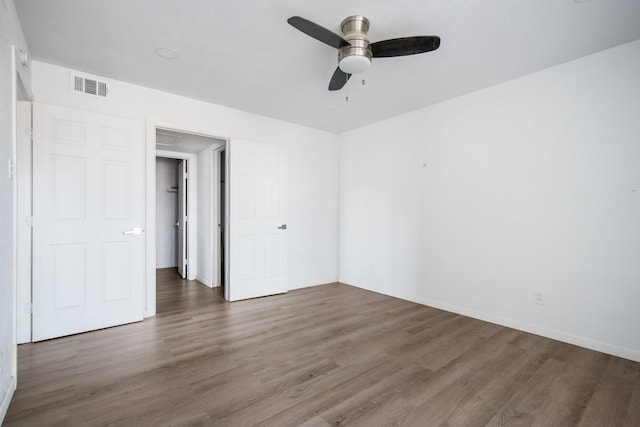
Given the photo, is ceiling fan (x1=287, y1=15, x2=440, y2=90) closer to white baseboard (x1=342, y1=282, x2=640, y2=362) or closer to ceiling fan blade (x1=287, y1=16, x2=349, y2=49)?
ceiling fan blade (x1=287, y1=16, x2=349, y2=49)

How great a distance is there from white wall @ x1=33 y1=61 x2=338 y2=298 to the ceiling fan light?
7.30 feet

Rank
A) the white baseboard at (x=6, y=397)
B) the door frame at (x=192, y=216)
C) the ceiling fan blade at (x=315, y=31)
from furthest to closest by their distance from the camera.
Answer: the door frame at (x=192, y=216) < the ceiling fan blade at (x=315, y=31) < the white baseboard at (x=6, y=397)

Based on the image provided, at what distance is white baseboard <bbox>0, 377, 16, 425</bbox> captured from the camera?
1.68 m

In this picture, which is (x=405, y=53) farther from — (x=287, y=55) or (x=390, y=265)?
(x=390, y=265)

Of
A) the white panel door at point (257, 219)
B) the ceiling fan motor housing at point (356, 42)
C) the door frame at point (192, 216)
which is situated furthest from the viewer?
the door frame at point (192, 216)

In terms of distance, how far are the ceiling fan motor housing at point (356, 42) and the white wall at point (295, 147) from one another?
2290mm

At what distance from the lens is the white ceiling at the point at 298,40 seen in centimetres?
208

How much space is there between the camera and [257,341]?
110 inches

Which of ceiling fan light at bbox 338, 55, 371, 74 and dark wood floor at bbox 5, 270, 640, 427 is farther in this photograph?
ceiling fan light at bbox 338, 55, 371, 74

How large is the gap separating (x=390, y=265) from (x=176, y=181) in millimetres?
4972

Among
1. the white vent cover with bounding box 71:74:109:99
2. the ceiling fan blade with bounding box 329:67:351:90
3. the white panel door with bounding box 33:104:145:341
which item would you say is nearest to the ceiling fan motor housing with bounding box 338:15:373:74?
the ceiling fan blade with bounding box 329:67:351:90

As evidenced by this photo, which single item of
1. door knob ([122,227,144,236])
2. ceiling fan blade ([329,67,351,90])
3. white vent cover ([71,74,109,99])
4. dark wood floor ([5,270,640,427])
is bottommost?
dark wood floor ([5,270,640,427])

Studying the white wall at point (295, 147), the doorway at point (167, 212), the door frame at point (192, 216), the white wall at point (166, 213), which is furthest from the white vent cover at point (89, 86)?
the white wall at point (166, 213)

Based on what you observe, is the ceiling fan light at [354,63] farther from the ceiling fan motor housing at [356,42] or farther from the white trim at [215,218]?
the white trim at [215,218]
